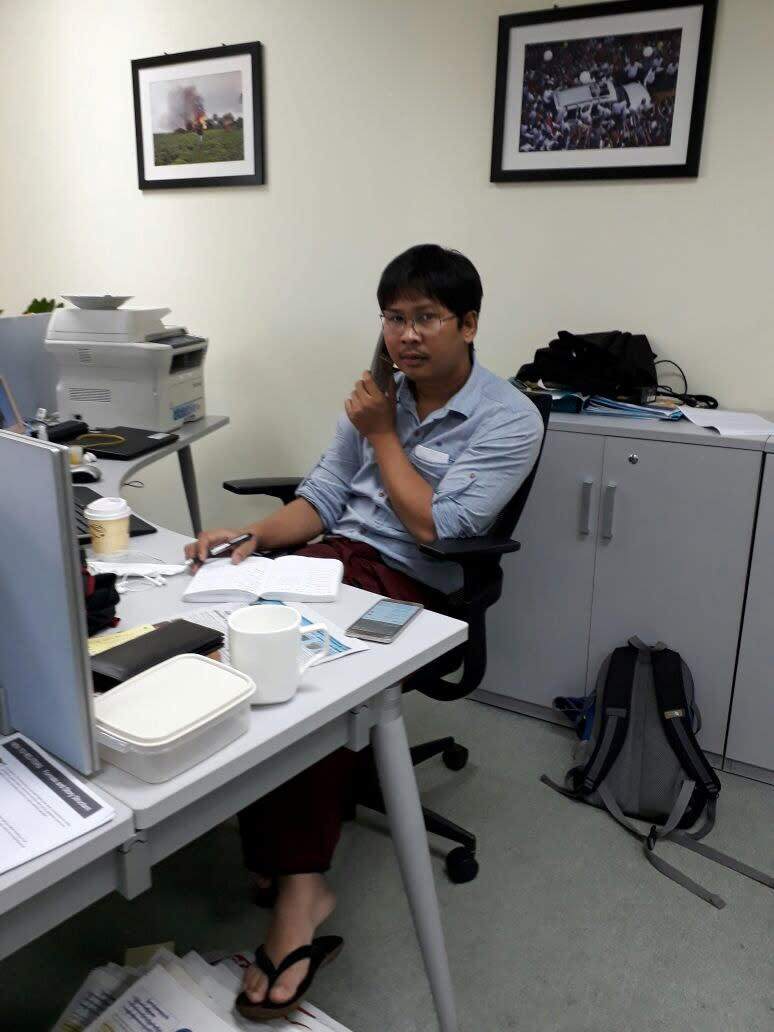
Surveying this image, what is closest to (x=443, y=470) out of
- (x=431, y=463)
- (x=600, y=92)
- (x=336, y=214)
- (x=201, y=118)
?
(x=431, y=463)

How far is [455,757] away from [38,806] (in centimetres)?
152

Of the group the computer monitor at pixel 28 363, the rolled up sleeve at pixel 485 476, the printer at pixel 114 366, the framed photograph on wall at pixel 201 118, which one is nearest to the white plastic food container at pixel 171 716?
the rolled up sleeve at pixel 485 476

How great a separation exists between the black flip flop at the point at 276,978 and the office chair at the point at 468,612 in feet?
1.07

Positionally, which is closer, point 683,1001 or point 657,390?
point 683,1001

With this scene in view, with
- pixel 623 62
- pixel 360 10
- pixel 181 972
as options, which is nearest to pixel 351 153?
pixel 360 10

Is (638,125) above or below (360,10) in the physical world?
below

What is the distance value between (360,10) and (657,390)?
159 cm

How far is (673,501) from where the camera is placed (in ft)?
7.02

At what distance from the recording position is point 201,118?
9.82ft

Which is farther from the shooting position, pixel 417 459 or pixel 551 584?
pixel 551 584

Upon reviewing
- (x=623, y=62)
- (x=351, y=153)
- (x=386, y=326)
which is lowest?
(x=386, y=326)

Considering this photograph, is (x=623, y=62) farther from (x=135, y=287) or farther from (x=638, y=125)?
(x=135, y=287)

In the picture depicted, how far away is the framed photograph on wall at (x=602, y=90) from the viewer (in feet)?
7.25

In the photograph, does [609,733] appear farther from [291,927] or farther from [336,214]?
[336,214]
